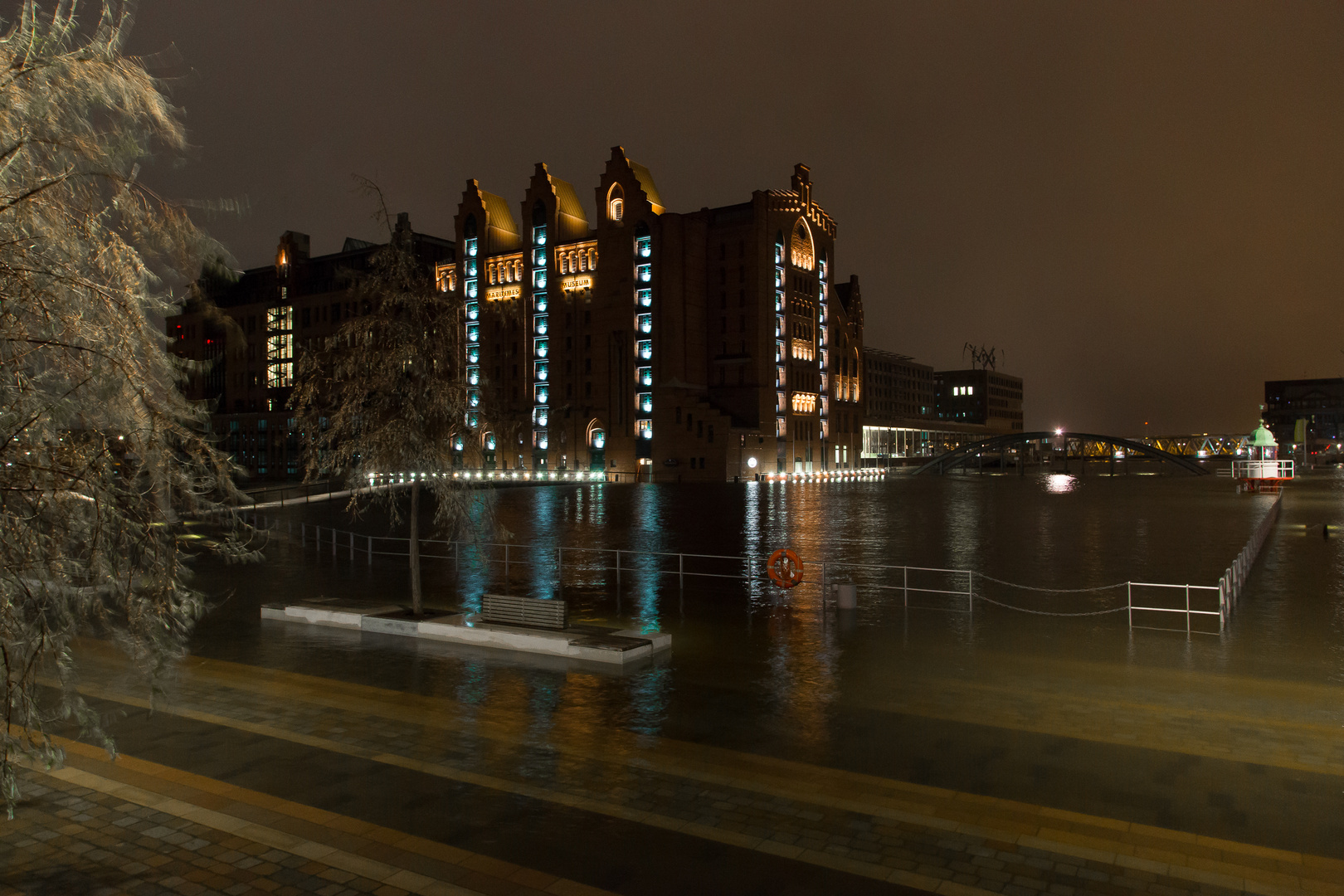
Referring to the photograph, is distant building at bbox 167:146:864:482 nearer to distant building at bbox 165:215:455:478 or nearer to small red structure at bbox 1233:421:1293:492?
distant building at bbox 165:215:455:478

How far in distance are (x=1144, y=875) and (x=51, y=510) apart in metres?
7.74

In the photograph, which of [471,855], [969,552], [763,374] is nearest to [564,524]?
[969,552]

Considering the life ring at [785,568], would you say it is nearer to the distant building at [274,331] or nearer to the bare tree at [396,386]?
the bare tree at [396,386]

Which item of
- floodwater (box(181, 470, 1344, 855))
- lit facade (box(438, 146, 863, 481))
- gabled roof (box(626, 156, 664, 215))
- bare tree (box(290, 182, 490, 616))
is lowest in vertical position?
floodwater (box(181, 470, 1344, 855))

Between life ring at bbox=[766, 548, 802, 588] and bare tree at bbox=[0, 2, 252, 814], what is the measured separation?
15.1m

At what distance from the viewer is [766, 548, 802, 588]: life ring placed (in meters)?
19.8

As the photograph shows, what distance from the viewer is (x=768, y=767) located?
8766mm

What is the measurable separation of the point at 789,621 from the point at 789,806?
9.51 m

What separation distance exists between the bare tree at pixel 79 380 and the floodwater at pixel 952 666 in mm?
5860

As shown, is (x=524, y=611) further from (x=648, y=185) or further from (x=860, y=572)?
(x=648, y=185)

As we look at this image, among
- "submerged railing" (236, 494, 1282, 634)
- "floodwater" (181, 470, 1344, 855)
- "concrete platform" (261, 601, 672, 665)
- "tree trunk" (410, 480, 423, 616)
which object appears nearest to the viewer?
"floodwater" (181, 470, 1344, 855)

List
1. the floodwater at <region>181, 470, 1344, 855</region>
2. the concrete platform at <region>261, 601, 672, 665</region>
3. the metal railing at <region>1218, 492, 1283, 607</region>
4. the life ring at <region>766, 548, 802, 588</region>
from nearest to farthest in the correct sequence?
the floodwater at <region>181, 470, 1344, 855</region> → the concrete platform at <region>261, 601, 672, 665</region> → the metal railing at <region>1218, 492, 1283, 607</region> → the life ring at <region>766, 548, 802, 588</region>

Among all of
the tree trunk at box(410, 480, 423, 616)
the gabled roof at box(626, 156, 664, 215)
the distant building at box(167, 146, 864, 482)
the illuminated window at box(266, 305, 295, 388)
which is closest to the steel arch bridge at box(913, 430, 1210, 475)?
the distant building at box(167, 146, 864, 482)

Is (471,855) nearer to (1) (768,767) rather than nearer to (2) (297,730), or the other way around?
(1) (768,767)
